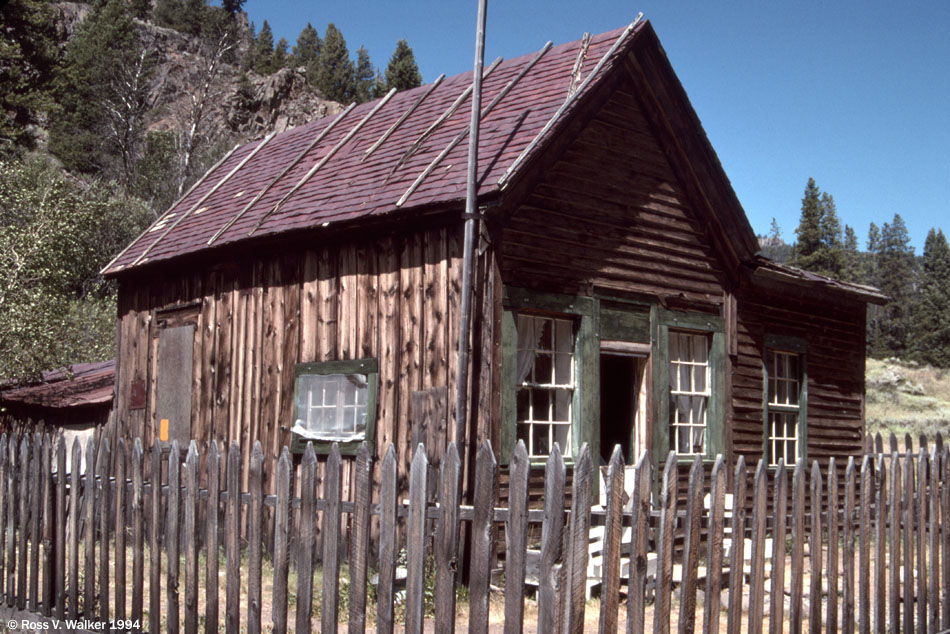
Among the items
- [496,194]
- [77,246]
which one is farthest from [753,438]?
[77,246]

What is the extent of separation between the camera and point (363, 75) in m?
95.5

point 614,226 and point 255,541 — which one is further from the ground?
point 614,226

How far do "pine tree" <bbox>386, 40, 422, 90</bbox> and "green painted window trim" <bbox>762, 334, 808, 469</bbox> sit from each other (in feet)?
209

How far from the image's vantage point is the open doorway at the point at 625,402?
35.8 ft

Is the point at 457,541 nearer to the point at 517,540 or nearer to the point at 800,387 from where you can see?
the point at 517,540

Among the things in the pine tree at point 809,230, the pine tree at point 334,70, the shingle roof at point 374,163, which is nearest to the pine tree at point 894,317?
the pine tree at point 809,230

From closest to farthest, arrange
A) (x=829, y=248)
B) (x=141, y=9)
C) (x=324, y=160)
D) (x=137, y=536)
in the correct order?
(x=137, y=536) → (x=324, y=160) → (x=829, y=248) → (x=141, y=9)

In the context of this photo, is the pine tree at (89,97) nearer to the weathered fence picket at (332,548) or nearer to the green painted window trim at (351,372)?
the green painted window trim at (351,372)

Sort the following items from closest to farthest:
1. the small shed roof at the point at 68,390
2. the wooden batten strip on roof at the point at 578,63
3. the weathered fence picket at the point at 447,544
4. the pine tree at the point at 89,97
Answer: the weathered fence picket at the point at 447,544 → the wooden batten strip on roof at the point at 578,63 → the small shed roof at the point at 68,390 → the pine tree at the point at 89,97

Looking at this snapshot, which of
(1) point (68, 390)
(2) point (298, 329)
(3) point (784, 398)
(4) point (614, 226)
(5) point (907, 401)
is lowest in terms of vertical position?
(5) point (907, 401)

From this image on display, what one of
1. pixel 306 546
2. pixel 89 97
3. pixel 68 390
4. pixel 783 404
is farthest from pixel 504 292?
pixel 89 97

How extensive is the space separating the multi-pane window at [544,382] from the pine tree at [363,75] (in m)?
78.1

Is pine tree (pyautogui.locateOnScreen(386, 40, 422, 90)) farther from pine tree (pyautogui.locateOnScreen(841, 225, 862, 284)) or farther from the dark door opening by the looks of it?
the dark door opening

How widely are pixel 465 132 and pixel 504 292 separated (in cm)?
249
